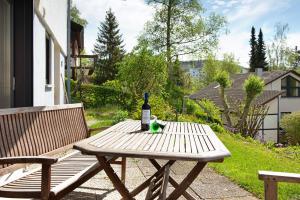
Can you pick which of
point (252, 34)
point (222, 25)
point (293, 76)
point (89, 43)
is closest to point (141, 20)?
point (222, 25)

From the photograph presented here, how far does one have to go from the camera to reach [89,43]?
46.1 m

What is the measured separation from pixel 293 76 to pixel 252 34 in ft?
110

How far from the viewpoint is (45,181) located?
8.56 feet

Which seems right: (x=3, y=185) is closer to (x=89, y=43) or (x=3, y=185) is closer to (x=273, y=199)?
(x=273, y=199)

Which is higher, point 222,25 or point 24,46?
point 222,25

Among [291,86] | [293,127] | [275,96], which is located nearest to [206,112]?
[293,127]

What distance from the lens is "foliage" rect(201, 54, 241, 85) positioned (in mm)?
37834

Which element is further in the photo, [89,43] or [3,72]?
[89,43]

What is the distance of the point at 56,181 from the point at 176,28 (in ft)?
82.8

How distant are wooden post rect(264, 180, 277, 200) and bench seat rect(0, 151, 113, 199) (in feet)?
4.10

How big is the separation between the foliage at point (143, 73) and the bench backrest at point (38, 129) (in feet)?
35.4

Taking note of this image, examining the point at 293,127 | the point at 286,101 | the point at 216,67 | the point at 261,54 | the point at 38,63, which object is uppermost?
the point at 261,54

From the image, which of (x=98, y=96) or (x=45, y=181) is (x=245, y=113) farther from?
(x=45, y=181)

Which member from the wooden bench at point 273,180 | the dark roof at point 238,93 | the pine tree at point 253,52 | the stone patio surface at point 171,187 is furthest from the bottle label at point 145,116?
the pine tree at point 253,52
